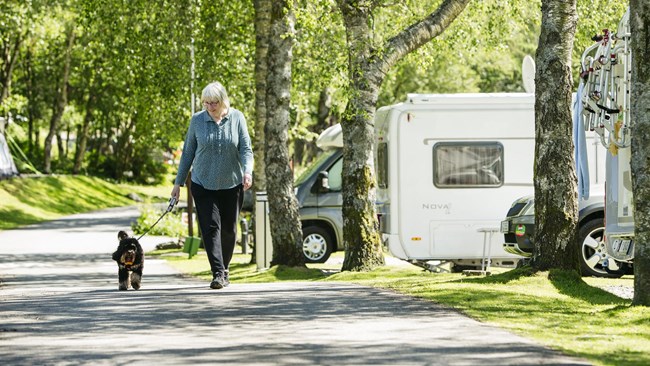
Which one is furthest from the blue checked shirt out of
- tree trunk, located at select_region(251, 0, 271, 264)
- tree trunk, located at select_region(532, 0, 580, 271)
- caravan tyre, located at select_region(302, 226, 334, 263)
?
caravan tyre, located at select_region(302, 226, 334, 263)

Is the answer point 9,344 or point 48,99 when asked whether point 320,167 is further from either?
point 48,99

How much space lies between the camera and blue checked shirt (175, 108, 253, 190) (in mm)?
12281

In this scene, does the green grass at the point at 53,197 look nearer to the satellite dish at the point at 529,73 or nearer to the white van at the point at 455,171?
the satellite dish at the point at 529,73

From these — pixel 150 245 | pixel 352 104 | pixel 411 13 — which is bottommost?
pixel 150 245

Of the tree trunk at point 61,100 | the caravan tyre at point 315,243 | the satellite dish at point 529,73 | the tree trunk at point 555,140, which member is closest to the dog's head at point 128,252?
the tree trunk at point 555,140

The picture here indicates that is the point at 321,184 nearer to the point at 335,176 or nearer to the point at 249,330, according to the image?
the point at 335,176

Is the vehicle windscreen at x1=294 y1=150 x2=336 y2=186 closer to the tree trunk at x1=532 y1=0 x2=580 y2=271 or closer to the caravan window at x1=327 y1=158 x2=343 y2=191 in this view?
the caravan window at x1=327 y1=158 x2=343 y2=191

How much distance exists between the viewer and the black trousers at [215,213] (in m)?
12.3

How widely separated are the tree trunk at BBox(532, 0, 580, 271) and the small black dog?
3.80 meters

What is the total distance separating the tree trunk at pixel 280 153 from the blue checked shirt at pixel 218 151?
6213 mm

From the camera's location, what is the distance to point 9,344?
8344mm

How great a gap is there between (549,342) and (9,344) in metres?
3.24

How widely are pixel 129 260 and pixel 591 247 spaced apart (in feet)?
24.5

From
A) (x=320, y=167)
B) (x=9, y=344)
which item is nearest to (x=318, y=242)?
(x=320, y=167)
